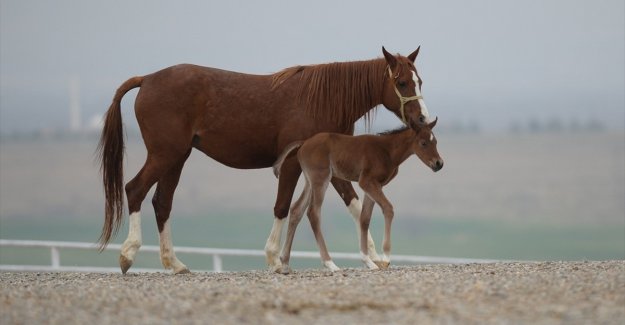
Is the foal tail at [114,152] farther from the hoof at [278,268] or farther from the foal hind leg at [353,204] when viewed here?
the foal hind leg at [353,204]

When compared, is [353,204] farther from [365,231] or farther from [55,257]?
[55,257]

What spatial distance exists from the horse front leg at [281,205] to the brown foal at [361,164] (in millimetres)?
339

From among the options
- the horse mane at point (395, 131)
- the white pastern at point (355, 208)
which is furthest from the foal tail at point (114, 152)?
the horse mane at point (395, 131)

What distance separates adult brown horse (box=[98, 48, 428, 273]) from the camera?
11.4 meters

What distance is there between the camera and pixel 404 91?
36.7ft

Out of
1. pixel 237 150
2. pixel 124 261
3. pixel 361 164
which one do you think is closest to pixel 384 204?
pixel 361 164

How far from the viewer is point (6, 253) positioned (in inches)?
3991

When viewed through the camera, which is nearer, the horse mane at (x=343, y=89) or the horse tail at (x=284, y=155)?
the horse tail at (x=284, y=155)

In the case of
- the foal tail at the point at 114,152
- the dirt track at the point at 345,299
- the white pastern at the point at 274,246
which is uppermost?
the foal tail at the point at 114,152

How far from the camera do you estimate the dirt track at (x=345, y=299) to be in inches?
283

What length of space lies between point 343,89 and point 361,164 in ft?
3.88

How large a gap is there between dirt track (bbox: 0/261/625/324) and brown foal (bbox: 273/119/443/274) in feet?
2.50

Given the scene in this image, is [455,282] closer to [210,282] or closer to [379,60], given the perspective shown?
[210,282]

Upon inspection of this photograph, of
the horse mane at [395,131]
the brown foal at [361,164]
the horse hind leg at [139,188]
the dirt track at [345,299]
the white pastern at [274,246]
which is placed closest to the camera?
the dirt track at [345,299]
